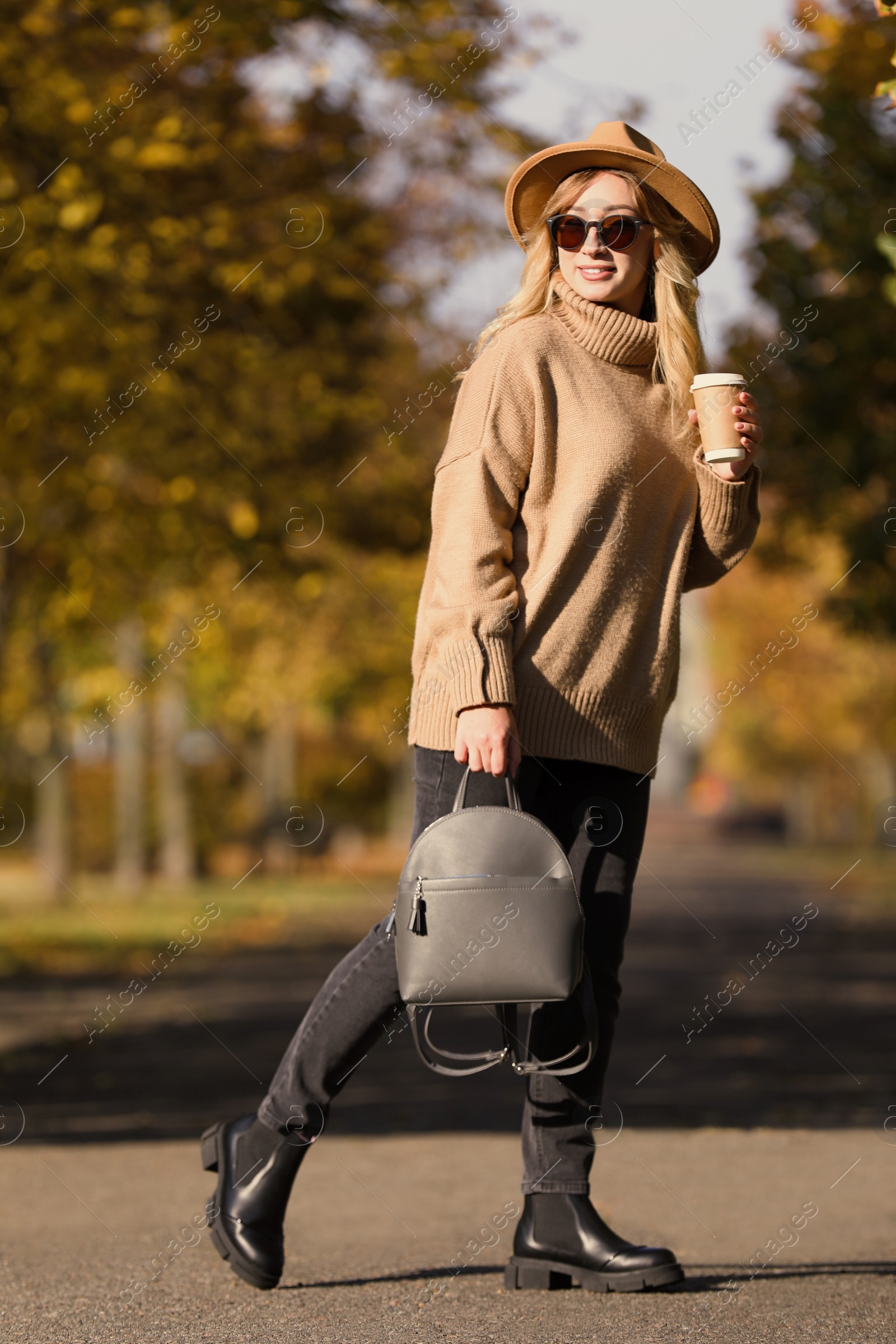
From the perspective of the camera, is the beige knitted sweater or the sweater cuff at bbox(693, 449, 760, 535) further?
the sweater cuff at bbox(693, 449, 760, 535)

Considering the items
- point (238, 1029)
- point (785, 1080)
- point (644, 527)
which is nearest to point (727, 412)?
point (644, 527)

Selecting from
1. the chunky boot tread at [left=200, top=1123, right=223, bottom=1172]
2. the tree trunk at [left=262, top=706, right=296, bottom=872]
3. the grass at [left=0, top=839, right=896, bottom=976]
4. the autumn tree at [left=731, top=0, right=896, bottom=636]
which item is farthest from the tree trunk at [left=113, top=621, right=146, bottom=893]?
the chunky boot tread at [left=200, top=1123, right=223, bottom=1172]

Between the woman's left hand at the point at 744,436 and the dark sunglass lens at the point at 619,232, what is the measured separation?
15.7 inches

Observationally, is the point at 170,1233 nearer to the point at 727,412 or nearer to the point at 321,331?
the point at 727,412

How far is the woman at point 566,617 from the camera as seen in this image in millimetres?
2998

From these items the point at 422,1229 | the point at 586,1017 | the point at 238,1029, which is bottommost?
the point at 238,1029

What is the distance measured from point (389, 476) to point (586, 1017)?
856 centimetres

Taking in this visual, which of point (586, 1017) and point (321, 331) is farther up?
point (586, 1017)

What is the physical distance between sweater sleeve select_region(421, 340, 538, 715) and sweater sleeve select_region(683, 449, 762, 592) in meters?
0.40

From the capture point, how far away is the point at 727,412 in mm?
3051

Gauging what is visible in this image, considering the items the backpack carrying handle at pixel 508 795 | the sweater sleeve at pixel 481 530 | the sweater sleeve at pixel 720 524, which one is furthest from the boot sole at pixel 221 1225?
the sweater sleeve at pixel 720 524

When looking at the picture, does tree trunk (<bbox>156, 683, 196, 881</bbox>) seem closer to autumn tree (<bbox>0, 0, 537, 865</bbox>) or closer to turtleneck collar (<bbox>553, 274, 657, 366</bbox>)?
autumn tree (<bbox>0, 0, 537, 865</bbox>)

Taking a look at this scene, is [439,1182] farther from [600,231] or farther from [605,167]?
[605,167]

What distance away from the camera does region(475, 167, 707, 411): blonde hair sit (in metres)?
3.22
